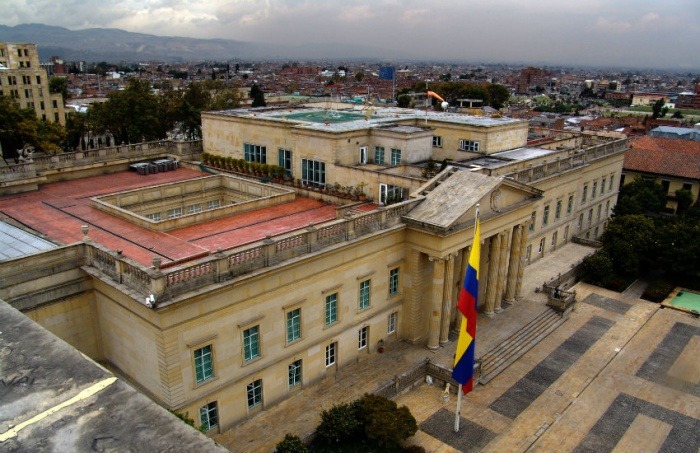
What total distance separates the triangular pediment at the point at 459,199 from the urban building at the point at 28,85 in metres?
86.8

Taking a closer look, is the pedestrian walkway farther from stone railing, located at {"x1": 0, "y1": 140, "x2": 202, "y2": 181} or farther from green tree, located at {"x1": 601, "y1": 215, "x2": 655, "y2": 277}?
stone railing, located at {"x1": 0, "y1": 140, "x2": 202, "y2": 181}

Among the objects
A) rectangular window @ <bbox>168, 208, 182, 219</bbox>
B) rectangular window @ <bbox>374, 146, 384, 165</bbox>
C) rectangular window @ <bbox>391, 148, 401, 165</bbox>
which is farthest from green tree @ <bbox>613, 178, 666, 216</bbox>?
rectangular window @ <bbox>168, 208, 182, 219</bbox>

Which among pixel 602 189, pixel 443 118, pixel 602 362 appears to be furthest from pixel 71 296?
pixel 602 189

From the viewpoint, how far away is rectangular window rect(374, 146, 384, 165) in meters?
43.7

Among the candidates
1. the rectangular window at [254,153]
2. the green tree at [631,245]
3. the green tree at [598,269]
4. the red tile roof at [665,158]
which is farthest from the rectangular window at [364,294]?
the red tile roof at [665,158]

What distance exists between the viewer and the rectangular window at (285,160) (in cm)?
4569

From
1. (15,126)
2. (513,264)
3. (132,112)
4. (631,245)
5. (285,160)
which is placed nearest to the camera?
(513,264)

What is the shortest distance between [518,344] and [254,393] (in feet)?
61.1

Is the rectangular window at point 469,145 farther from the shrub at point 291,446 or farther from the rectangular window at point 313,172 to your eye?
the shrub at point 291,446

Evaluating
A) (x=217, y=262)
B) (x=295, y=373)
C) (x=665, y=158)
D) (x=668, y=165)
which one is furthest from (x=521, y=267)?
(x=665, y=158)

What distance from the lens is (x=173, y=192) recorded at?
42.1 m

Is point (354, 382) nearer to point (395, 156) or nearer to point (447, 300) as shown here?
point (447, 300)

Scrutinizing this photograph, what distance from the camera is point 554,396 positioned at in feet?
106

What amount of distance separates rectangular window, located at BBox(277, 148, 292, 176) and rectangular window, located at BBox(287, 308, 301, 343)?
61.0 feet
